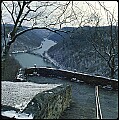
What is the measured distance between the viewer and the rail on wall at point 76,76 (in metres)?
14.8

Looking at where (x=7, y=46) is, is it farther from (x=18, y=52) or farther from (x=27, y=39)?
(x=27, y=39)

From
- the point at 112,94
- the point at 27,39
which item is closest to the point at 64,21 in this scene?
the point at 112,94

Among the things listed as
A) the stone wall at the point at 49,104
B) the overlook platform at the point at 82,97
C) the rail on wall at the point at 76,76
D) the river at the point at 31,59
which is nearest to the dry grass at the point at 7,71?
the stone wall at the point at 49,104

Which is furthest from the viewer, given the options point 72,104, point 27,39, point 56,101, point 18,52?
point 27,39

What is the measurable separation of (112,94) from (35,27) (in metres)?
6.18

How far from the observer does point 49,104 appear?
7812 millimetres

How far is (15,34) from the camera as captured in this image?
934cm

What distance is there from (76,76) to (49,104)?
8.70 m

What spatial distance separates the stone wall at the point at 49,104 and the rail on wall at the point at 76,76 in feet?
15.7

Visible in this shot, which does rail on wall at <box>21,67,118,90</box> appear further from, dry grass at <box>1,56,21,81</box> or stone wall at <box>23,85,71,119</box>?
stone wall at <box>23,85,71,119</box>

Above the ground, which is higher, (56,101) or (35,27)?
(35,27)

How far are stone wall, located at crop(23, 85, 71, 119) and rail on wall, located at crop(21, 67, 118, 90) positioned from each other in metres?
4.80

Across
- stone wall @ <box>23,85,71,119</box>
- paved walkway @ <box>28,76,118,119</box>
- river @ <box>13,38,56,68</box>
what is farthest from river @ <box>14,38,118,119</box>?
river @ <box>13,38,56,68</box>

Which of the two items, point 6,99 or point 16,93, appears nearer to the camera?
point 6,99
